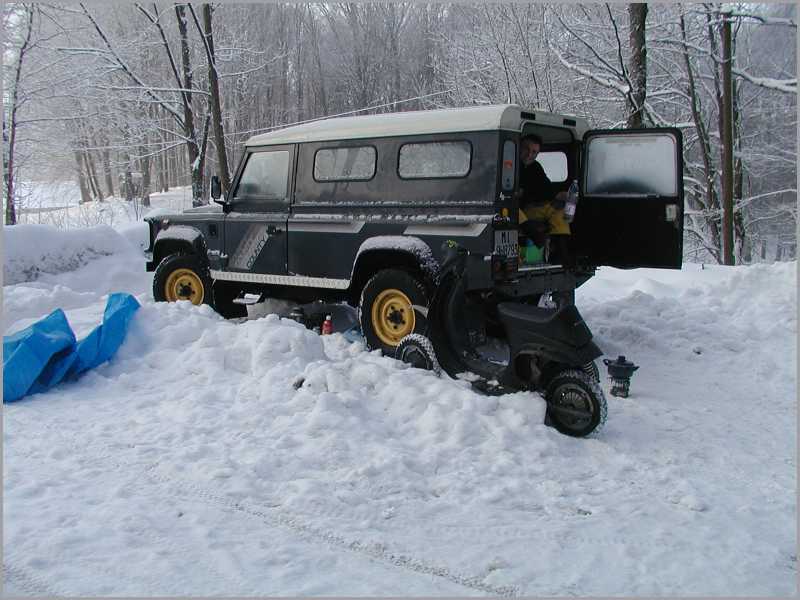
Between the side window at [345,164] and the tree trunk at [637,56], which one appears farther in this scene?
the tree trunk at [637,56]

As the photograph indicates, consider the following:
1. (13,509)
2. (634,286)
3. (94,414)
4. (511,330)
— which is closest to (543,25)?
(634,286)

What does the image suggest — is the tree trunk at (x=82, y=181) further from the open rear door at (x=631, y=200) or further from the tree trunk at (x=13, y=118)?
the open rear door at (x=631, y=200)

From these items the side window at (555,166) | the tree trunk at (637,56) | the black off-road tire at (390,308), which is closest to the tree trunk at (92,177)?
the tree trunk at (637,56)

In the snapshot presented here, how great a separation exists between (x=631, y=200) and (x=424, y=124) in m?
2.29

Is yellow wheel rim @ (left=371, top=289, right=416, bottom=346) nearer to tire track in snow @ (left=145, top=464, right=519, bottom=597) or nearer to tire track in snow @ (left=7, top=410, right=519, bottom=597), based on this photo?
tire track in snow @ (left=7, top=410, right=519, bottom=597)

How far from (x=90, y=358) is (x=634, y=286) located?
682 cm

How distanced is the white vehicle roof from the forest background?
7.90m

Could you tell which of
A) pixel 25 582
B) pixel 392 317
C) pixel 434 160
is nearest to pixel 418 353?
pixel 392 317

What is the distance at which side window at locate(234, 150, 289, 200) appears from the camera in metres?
7.63

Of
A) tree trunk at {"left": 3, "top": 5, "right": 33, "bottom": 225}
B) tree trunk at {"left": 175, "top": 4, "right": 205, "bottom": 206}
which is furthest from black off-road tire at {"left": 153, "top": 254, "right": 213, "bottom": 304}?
tree trunk at {"left": 3, "top": 5, "right": 33, "bottom": 225}

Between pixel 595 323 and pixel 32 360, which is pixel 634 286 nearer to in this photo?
pixel 595 323

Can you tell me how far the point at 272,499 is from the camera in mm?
3684

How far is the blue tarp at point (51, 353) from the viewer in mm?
5188

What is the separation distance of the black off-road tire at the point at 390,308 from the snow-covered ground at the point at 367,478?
366 millimetres
